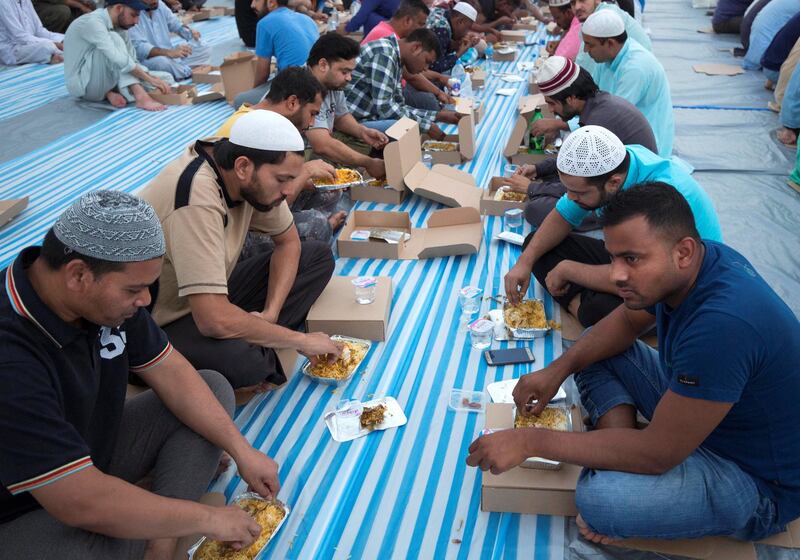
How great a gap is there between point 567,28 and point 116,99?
4.50 metres

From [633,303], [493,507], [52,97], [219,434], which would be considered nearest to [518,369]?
[493,507]

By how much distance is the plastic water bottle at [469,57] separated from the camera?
722cm

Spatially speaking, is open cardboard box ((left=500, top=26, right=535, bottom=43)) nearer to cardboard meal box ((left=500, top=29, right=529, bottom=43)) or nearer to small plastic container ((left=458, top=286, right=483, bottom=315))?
cardboard meal box ((left=500, top=29, right=529, bottom=43))

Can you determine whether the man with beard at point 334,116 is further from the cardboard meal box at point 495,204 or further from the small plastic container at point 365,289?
the small plastic container at point 365,289

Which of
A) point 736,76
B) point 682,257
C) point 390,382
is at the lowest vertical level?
point 736,76

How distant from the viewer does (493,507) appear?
6.27ft

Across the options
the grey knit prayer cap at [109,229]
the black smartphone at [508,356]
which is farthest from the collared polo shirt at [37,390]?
the black smartphone at [508,356]

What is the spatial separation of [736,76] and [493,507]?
21.4ft

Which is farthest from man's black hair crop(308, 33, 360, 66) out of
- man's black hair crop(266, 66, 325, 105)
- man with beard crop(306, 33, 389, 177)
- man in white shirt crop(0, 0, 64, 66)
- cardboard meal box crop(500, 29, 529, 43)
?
man in white shirt crop(0, 0, 64, 66)

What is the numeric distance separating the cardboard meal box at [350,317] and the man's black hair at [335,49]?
1.78 metres

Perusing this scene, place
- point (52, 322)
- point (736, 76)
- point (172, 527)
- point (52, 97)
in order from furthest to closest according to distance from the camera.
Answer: point (736, 76) < point (52, 97) < point (172, 527) < point (52, 322)

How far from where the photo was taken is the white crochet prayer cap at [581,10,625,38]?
4.06 meters

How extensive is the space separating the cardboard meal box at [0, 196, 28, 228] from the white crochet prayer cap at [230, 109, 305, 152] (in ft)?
8.22

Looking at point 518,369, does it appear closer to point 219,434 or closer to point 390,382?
point 390,382
